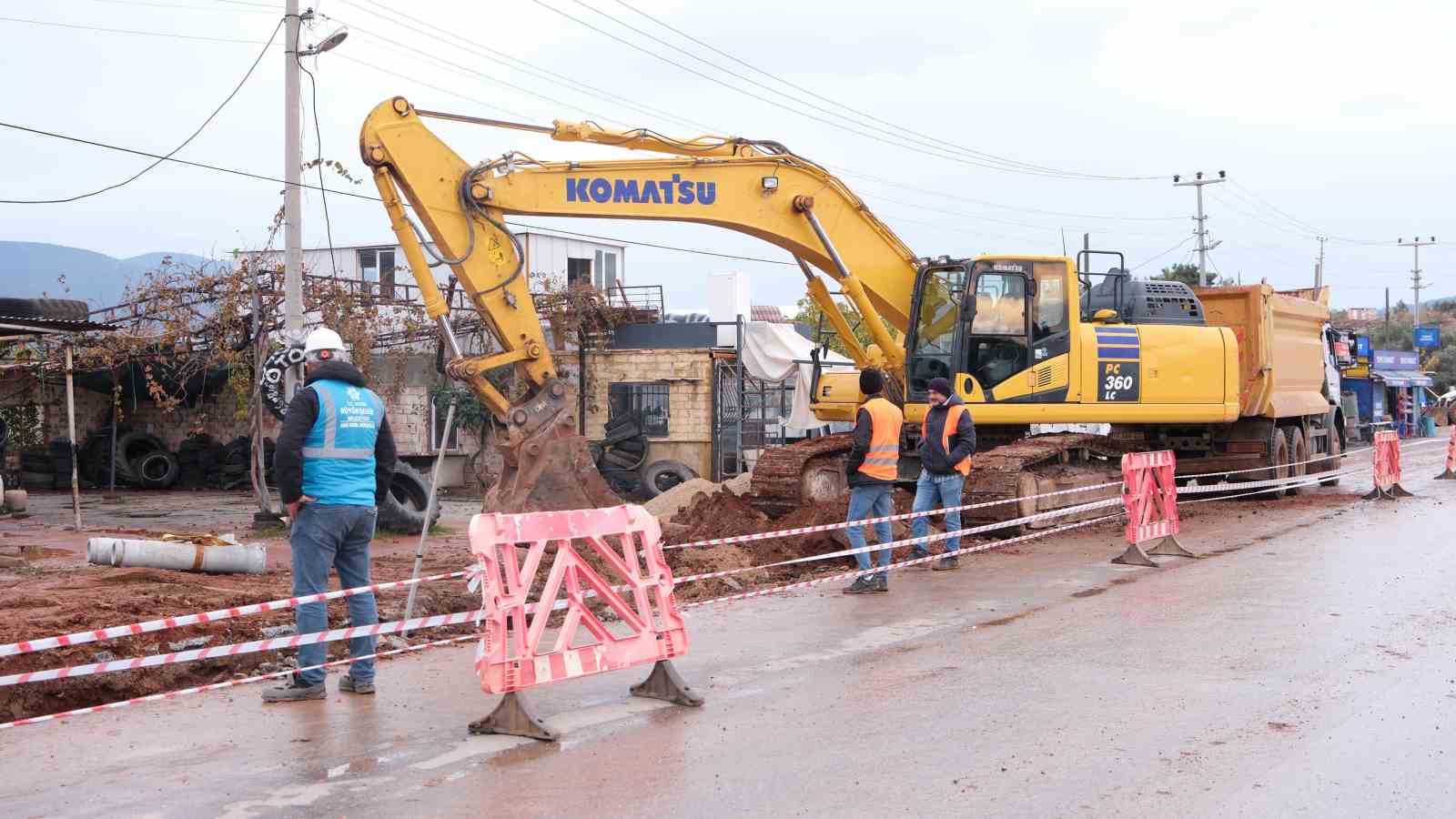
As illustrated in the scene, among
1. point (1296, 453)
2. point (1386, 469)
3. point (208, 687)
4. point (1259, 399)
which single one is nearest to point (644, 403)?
point (1296, 453)

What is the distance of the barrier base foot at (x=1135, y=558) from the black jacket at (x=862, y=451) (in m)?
3.10

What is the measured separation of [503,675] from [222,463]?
23061 millimetres

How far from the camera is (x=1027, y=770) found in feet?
20.5

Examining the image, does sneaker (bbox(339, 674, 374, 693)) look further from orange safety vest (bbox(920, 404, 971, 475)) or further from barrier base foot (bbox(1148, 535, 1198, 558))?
barrier base foot (bbox(1148, 535, 1198, 558))

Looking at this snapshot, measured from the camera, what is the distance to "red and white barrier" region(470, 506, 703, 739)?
6.96 meters

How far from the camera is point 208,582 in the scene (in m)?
12.0

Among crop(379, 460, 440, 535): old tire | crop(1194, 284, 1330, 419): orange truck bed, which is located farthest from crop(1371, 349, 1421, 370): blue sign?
crop(379, 460, 440, 535): old tire

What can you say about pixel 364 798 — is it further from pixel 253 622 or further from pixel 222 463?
pixel 222 463

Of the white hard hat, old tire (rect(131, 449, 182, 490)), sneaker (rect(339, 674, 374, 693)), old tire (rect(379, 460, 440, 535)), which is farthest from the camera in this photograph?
old tire (rect(131, 449, 182, 490))

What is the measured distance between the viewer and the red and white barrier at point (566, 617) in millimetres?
6961

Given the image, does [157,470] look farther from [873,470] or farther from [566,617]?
[566,617]

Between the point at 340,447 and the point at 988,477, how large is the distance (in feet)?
30.6

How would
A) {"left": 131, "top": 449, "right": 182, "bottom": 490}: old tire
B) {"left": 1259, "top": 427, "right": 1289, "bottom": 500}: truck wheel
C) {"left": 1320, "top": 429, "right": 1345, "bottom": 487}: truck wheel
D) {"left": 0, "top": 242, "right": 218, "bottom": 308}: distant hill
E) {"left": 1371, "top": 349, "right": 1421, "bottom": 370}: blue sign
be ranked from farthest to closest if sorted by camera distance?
{"left": 0, "top": 242, "right": 218, "bottom": 308}: distant hill → {"left": 1371, "top": 349, "right": 1421, "bottom": 370}: blue sign → {"left": 131, "top": 449, "right": 182, "bottom": 490}: old tire → {"left": 1320, "top": 429, "right": 1345, "bottom": 487}: truck wheel → {"left": 1259, "top": 427, "right": 1289, "bottom": 500}: truck wheel

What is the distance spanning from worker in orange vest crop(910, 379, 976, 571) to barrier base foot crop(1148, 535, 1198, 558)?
2.49 metres
